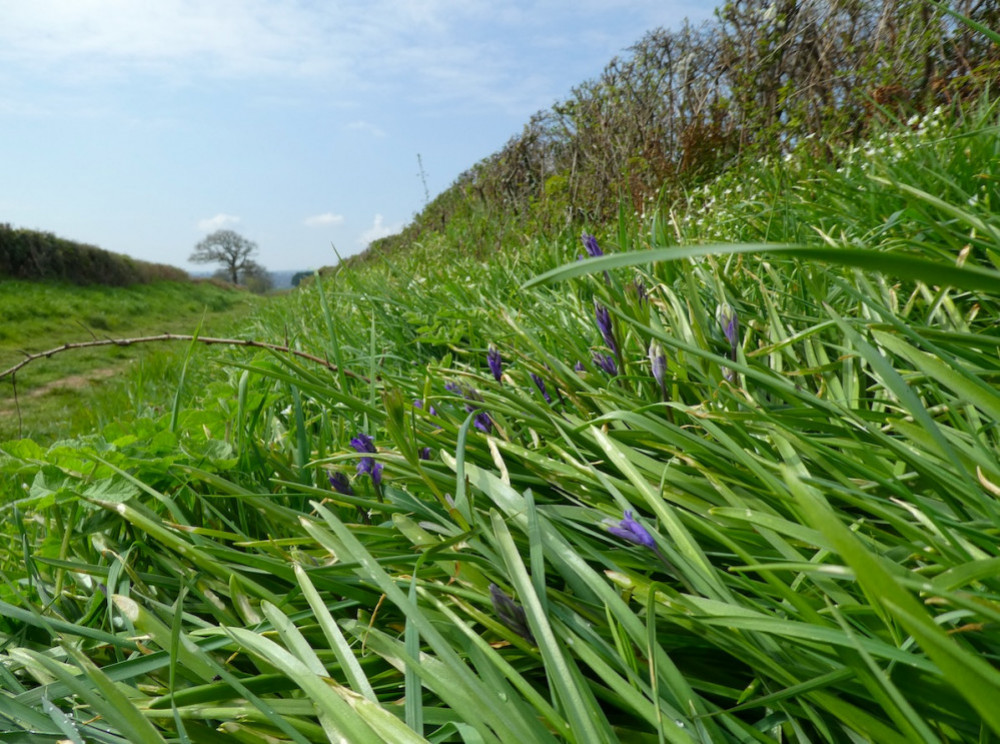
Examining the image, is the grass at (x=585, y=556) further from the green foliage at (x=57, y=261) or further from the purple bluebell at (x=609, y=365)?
the green foliage at (x=57, y=261)

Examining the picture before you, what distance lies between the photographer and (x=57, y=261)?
23875mm

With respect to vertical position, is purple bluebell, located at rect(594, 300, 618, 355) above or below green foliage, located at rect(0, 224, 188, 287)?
below

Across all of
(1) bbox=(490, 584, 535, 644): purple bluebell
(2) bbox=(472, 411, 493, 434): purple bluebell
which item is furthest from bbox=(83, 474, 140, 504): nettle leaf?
(1) bbox=(490, 584, 535, 644): purple bluebell

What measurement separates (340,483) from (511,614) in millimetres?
572

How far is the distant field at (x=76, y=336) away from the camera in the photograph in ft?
22.0

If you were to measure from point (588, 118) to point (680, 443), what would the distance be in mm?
6707

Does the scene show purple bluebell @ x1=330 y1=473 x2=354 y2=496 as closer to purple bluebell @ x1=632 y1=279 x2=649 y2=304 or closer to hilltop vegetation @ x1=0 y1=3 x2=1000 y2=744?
hilltop vegetation @ x1=0 y1=3 x2=1000 y2=744

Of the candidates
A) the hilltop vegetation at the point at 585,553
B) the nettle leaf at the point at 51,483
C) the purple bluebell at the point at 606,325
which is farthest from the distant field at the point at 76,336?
the purple bluebell at the point at 606,325

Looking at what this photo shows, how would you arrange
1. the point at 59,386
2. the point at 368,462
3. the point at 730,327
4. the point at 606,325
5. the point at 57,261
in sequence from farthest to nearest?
the point at 57,261 → the point at 59,386 → the point at 606,325 → the point at 730,327 → the point at 368,462

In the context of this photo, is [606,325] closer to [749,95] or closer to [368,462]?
[368,462]

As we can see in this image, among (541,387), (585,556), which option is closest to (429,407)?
(541,387)

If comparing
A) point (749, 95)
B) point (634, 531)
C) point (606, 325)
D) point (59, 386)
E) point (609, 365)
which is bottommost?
point (59, 386)

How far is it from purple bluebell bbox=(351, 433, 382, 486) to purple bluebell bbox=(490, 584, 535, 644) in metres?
0.45

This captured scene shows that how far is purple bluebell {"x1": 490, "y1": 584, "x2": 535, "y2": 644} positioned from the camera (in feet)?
2.80
